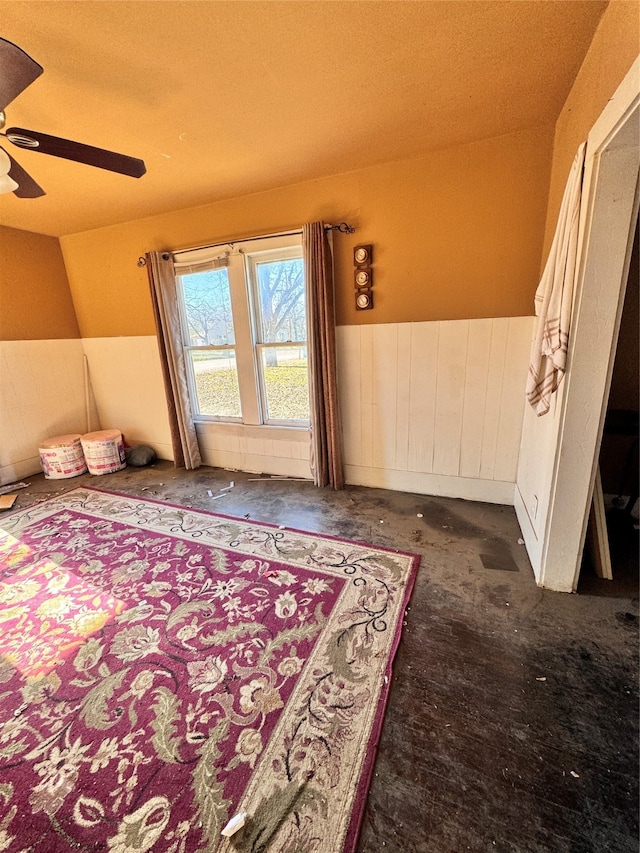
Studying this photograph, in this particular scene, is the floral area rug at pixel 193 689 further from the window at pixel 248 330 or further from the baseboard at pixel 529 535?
the window at pixel 248 330

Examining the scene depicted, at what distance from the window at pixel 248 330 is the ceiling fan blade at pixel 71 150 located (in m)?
1.35

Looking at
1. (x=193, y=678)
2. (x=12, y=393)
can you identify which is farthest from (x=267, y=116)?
(x=12, y=393)

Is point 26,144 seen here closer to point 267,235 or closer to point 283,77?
point 283,77

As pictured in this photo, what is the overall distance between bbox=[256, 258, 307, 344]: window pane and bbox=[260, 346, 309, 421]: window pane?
123 millimetres

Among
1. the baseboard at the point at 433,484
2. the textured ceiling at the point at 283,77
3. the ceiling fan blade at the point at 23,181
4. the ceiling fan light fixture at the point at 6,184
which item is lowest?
the baseboard at the point at 433,484

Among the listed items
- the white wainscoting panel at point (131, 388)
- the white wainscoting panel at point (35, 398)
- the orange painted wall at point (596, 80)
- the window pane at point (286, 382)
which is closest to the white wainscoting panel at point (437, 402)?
the window pane at point (286, 382)

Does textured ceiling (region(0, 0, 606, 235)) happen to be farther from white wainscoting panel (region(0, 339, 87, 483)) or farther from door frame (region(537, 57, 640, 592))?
white wainscoting panel (region(0, 339, 87, 483))

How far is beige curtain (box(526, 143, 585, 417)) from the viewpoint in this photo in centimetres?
152

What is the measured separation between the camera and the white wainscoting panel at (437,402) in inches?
98.5

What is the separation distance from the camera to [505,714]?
1231mm

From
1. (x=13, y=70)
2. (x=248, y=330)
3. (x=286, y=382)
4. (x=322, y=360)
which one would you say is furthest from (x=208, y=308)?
(x=13, y=70)

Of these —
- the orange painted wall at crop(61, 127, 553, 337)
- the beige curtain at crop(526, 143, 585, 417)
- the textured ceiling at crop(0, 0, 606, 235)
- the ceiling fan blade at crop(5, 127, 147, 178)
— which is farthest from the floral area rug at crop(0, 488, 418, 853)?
the textured ceiling at crop(0, 0, 606, 235)

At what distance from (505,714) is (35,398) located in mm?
4710

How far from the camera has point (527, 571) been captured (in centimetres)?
196
